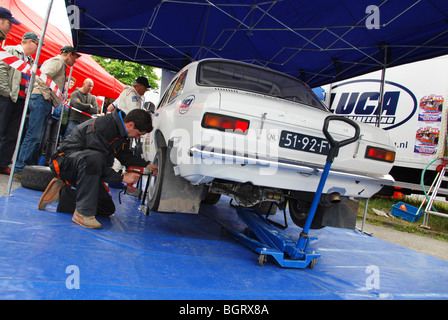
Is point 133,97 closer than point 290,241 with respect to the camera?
No

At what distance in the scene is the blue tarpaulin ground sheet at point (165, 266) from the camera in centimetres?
178

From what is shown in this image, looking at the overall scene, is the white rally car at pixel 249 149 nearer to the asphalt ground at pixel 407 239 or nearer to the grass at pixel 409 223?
the asphalt ground at pixel 407 239

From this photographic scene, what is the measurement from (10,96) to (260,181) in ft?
12.4

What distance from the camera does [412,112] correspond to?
685cm

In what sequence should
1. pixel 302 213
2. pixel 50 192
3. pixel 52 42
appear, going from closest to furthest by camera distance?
pixel 50 192 < pixel 302 213 < pixel 52 42

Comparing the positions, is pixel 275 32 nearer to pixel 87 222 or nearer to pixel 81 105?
pixel 81 105

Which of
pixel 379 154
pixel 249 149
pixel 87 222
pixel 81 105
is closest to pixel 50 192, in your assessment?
pixel 87 222

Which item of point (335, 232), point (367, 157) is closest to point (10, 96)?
point (367, 157)

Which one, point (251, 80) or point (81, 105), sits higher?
point (251, 80)

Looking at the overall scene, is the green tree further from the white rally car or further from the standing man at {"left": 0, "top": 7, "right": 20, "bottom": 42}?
the white rally car

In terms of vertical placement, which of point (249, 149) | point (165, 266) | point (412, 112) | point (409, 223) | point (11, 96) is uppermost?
point (412, 112)

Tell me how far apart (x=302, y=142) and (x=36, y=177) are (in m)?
3.26

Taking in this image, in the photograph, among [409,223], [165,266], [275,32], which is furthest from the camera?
[275,32]

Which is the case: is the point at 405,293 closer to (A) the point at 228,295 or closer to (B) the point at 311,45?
(A) the point at 228,295
